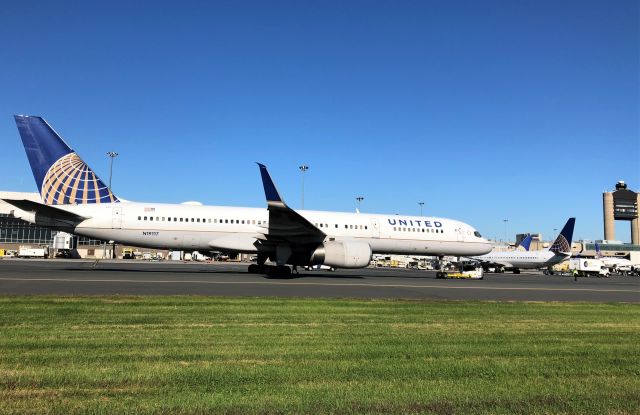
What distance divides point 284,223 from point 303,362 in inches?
716

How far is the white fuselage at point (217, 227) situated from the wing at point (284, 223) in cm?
98

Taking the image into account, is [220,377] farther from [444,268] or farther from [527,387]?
[444,268]

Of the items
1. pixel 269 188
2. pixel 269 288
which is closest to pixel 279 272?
pixel 269 188

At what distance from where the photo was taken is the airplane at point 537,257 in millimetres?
55906

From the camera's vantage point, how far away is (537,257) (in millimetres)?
58219

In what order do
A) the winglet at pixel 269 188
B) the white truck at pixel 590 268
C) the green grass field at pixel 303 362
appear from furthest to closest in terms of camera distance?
the white truck at pixel 590 268 → the winglet at pixel 269 188 → the green grass field at pixel 303 362

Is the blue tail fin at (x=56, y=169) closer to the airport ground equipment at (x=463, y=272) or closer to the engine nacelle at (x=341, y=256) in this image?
the engine nacelle at (x=341, y=256)

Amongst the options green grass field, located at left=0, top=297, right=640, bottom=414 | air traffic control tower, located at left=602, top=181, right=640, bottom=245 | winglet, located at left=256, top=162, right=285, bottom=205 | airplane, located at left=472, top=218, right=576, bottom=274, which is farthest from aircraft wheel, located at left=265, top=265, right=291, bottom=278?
air traffic control tower, located at left=602, top=181, right=640, bottom=245

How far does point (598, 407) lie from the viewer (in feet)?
14.1

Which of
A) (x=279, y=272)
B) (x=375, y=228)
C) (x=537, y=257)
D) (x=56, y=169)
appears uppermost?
(x=56, y=169)

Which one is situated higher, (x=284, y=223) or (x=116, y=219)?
(x=116, y=219)

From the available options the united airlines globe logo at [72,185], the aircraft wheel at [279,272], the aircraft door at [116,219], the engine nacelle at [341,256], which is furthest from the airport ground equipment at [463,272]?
the united airlines globe logo at [72,185]

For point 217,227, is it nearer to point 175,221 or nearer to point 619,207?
point 175,221

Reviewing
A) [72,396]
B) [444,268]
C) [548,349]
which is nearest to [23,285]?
[72,396]
